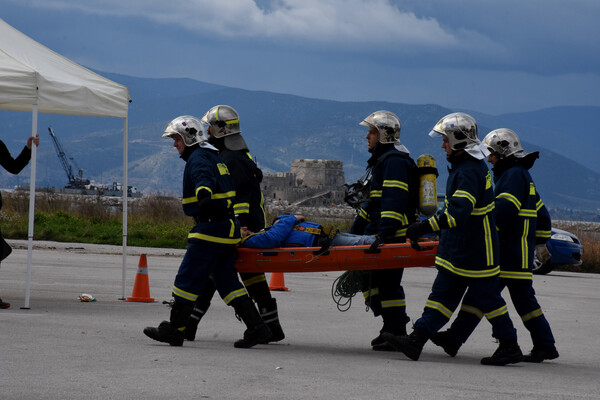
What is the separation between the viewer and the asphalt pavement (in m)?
7.07

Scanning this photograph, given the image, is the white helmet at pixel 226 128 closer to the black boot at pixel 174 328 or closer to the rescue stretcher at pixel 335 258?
the rescue stretcher at pixel 335 258

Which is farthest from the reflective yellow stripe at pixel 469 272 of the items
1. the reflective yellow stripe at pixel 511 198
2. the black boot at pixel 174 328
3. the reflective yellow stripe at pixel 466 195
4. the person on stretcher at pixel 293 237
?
the black boot at pixel 174 328

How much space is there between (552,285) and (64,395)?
14321 millimetres

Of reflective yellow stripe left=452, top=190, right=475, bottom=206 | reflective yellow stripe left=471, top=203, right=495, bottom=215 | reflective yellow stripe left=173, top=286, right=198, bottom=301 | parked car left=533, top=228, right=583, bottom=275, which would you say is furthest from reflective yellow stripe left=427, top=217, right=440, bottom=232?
parked car left=533, top=228, right=583, bottom=275

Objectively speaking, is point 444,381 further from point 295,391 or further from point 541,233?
point 541,233

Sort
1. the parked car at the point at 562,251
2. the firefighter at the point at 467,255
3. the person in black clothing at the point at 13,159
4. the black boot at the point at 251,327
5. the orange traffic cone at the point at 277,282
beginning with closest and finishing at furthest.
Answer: the firefighter at the point at 467,255, the black boot at the point at 251,327, the person in black clothing at the point at 13,159, the orange traffic cone at the point at 277,282, the parked car at the point at 562,251

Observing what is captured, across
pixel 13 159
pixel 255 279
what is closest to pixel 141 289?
pixel 13 159

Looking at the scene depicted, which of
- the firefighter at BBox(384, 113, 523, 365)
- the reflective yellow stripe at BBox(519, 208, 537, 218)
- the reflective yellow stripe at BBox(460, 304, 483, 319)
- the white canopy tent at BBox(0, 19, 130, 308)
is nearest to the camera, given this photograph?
the firefighter at BBox(384, 113, 523, 365)

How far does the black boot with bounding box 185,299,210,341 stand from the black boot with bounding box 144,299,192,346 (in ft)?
1.54

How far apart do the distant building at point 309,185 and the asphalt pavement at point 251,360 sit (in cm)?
15087

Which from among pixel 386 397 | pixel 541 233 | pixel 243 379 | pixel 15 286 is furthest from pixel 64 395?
pixel 15 286

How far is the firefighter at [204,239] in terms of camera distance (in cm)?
903

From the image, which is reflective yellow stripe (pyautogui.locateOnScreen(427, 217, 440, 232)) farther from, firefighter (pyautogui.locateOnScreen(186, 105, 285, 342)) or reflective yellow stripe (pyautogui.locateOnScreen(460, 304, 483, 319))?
firefighter (pyautogui.locateOnScreen(186, 105, 285, 342))

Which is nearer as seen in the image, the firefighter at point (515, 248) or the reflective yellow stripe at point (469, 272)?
the reflective yellow stripe at point (469, 272)
